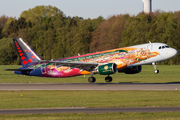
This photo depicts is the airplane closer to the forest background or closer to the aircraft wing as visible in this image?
the aircraft wing

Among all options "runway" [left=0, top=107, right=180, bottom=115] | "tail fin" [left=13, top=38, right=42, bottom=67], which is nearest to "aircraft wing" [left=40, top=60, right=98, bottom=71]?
"tail fin" [left=13, top=38, right=42, bottom=67]

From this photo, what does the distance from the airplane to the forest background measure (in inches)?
2567

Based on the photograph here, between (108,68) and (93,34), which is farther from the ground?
(93,34)

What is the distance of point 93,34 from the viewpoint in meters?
144

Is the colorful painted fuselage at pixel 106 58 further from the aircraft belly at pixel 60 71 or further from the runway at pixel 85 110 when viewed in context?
the runway at pixel 85 110

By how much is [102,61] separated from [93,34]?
97.4 metres

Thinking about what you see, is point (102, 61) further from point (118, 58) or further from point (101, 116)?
point (101, 116)

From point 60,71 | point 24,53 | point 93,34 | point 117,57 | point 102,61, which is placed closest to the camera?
point 117,57

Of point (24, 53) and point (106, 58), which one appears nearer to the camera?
point (106, 58)

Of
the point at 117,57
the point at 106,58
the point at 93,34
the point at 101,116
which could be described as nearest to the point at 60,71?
the point at 106,58

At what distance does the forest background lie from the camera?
380ft

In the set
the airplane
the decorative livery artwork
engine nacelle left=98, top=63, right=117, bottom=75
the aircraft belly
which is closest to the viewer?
engine nacelle left=98, top=63, right=117, bottom=75

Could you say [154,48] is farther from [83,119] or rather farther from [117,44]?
[117,44]

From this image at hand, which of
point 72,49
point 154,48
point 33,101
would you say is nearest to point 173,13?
point 72,49
